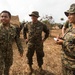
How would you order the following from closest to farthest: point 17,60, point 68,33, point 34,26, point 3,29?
1. point 68,33
2. point 3,29
3. point 34,26
4. point 17,60

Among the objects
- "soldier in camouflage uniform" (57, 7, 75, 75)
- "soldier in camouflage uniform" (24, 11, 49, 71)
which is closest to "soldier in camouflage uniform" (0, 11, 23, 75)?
"soldier in camouflage uniform" (57, 7, 75, 75)

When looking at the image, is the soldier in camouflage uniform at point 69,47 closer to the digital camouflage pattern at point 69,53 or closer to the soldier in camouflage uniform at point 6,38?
the digital camouflage pattern at point 69,53

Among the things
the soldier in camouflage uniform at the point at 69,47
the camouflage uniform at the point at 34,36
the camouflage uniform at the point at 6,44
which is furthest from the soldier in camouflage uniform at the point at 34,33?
the soldier in camouflage uniform at the point at 69,47

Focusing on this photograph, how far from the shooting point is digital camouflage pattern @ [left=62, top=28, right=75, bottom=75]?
16.8ft

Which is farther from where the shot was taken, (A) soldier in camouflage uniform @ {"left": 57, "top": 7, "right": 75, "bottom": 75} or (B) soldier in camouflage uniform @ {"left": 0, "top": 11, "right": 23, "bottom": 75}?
(B) soldier in camouflage uniform @ {"left": 0, "top": 11, "right": 23, "bottom": 75}

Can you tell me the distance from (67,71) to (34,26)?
10.9 feet

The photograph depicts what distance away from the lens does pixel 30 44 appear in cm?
851

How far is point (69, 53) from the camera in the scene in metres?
5.19

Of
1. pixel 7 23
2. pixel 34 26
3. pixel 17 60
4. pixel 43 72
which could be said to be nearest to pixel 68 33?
pixel 7 23

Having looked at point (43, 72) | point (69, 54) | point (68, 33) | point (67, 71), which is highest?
point (68, 33)

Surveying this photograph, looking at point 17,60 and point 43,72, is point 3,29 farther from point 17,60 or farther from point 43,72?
point 17,60

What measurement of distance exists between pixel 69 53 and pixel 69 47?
125 millimetres

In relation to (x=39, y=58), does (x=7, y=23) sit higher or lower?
higher

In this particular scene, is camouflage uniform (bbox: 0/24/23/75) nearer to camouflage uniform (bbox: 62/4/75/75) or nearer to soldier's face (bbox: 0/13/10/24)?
soldier's face (bbox: 0/13/10/24)
